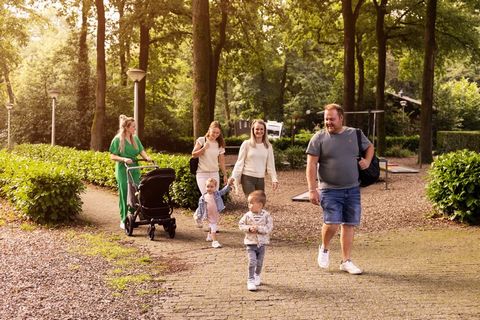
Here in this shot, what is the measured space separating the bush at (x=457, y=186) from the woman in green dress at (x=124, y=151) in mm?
5380

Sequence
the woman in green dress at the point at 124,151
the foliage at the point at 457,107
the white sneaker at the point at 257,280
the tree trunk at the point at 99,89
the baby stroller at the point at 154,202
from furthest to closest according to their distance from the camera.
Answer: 1. the foliage at the point at 457,107
2. the tree trunk at the point at 99,89
3. the woman in green dress at the point at 124,151
4. the baby stroller at the point at 154,202
5. the white sneaker at the point at 257,280

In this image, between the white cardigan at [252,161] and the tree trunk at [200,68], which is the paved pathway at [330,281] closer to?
the white cardigan at [252,161]

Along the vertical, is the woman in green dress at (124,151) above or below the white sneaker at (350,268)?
above

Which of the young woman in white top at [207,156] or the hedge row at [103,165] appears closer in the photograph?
the young woman in white top at [207,156]

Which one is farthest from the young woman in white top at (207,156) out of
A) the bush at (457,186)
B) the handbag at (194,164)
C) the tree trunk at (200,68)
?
the tree trunk at (200,68)

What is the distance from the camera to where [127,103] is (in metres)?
31.7

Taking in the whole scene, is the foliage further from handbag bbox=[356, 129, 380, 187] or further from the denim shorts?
the denim shorts

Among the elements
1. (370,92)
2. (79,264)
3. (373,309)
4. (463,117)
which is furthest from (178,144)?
(373,309)

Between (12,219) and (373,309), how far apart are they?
27.0ft

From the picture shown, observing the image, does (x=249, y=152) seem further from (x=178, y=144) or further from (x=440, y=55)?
(x=178, y=144)

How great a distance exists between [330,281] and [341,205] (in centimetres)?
89

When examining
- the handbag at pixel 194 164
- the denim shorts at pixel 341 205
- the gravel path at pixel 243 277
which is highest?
the handbag at pixel 194 164

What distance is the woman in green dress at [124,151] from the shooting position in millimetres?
Answer: 9367

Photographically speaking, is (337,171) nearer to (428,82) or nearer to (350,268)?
(350,268)
